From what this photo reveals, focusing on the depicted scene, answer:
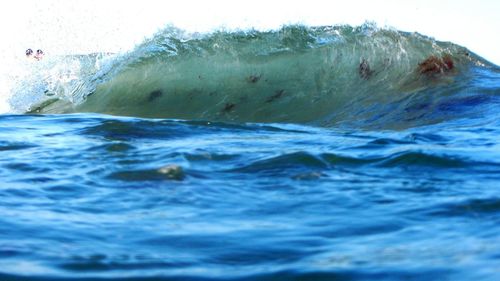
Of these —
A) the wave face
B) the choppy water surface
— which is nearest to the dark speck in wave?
the wave face

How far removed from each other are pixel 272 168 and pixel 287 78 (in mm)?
4937

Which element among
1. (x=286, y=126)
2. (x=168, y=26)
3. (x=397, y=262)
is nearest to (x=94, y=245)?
(x=397, y=262)

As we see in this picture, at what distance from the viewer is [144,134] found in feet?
20.1

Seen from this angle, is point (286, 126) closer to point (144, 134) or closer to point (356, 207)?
point (144, 134)

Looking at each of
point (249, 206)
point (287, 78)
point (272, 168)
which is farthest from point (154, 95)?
point (249, 206)

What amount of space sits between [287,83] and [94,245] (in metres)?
6.57

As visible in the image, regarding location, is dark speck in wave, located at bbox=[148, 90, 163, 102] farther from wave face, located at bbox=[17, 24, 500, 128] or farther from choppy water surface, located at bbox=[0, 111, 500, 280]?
choppy water surface, located at bbox=[0, 111, 500, 280]

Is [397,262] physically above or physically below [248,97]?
below

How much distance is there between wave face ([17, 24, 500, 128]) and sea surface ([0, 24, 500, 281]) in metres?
0.03

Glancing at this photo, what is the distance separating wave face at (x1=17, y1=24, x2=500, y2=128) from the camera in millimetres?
8516

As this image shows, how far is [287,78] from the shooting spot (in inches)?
376

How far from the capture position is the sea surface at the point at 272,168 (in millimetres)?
2867

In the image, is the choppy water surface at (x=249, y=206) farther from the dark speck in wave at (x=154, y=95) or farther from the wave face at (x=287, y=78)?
the dark speck in wave at (x=154, y=95)

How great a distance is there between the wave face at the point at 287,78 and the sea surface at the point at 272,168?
0.09 ft
